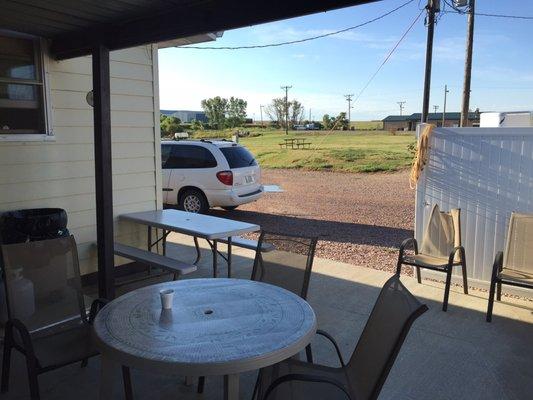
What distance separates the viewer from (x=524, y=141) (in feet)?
15.2

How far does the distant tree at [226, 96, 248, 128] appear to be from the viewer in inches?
2409

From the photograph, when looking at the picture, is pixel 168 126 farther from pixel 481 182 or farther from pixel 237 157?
pixel 481 182

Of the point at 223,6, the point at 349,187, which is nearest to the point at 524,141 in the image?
the point at 223,6

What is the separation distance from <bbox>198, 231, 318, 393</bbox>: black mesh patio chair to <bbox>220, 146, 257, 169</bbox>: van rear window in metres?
6.01

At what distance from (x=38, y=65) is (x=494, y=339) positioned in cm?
489

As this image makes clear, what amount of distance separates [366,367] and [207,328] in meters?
0.78

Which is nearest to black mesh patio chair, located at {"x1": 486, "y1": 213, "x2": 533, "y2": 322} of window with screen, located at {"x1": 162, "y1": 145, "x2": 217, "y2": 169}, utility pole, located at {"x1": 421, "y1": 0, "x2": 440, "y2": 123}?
utility pole, located at {"x1": 421, "y1": 0, "x2": 440, "y2": 123}

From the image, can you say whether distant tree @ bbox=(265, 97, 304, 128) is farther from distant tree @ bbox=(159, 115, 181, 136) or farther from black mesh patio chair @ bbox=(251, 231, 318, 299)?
black mesh patio chair @ bbox=(251, 231, 318, 299)

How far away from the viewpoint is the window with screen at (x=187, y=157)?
370 inches

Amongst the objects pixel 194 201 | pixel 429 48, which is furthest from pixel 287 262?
pixel 429 48

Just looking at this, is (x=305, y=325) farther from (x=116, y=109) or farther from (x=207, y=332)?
(x=116, y=109)

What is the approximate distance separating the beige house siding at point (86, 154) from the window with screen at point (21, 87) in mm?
124

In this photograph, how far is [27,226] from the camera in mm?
4223

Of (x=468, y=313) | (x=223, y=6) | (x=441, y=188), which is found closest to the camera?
(x=223, y=6)
